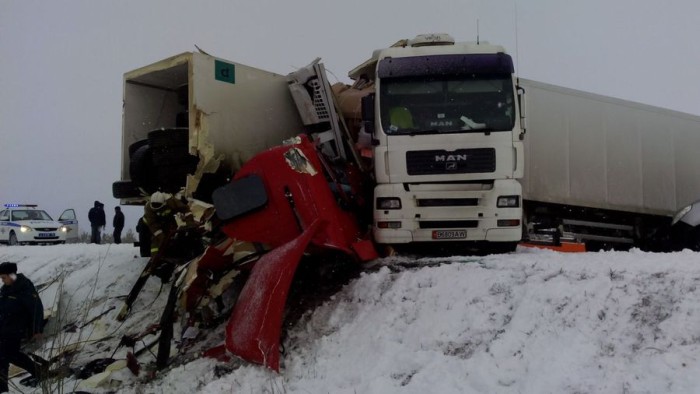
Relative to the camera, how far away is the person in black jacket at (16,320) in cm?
Result: 718

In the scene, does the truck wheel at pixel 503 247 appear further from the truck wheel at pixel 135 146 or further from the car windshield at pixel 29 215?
the car windshield at pixel 29 215

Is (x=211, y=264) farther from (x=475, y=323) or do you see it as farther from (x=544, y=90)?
(x=544, y=90)

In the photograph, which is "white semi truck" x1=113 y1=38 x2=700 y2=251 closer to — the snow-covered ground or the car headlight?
the car headlight

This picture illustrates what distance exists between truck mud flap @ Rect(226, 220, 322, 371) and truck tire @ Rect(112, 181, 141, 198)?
411 cm

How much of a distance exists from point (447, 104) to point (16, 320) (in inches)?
241

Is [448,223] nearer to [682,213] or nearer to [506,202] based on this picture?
[506,202]

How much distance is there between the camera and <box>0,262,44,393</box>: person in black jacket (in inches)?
283

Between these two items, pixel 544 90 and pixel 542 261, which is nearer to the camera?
pixel 542 261

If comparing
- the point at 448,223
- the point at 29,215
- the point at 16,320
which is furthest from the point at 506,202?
the point at 29,215

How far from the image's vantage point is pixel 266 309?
5707 millimetres

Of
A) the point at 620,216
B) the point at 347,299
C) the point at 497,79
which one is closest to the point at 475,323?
the point at 347,299

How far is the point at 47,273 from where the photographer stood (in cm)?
1109

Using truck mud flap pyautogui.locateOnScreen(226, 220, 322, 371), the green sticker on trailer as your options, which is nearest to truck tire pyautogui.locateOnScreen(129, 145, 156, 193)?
the green sticker on trailer

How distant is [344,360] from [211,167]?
3773 mm
